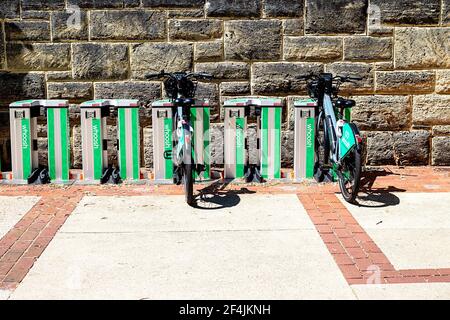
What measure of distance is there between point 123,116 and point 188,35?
1.40 meters

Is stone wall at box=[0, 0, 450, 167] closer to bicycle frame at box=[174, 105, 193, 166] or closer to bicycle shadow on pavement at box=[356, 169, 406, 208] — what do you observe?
bicycle shadow on pavement at box=[356, 169, 406, 208]

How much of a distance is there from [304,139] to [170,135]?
5.02ft

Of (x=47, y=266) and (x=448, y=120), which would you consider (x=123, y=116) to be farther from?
(x=448, y=120)

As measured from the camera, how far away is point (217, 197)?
7.05 metres

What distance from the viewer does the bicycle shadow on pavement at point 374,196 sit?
22.1ft

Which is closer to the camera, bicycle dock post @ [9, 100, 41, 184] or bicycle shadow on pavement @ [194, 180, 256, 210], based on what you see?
bicycle shadow on pavement @ [194, 180, 256, 210]

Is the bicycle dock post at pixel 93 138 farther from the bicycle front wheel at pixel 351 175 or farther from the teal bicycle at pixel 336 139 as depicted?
the bicycle front wheel at pixel 351 175

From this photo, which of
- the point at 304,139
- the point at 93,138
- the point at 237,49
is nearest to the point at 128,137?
the point at 93,138

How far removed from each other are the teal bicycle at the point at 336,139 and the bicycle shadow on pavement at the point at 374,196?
6.2 inches

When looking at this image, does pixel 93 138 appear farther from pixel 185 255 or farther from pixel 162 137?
pixel 185 255

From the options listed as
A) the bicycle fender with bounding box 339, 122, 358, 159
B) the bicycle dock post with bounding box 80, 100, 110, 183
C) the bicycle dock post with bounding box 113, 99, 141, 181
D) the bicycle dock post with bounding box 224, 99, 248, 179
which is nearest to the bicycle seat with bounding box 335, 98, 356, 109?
the bicycle fender with bounding box 339, 122, 358, 159

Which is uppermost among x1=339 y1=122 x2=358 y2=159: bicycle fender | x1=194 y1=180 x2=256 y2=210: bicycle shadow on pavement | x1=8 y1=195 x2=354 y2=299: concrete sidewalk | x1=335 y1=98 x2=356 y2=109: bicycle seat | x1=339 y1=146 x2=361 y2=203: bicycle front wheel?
x1=335 y1=98 x2=356 y2=109: bicycle seat

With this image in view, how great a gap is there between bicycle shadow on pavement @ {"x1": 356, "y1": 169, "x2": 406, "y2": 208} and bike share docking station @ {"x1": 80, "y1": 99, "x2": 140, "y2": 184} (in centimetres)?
256

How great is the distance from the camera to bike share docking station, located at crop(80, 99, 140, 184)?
7590mm
